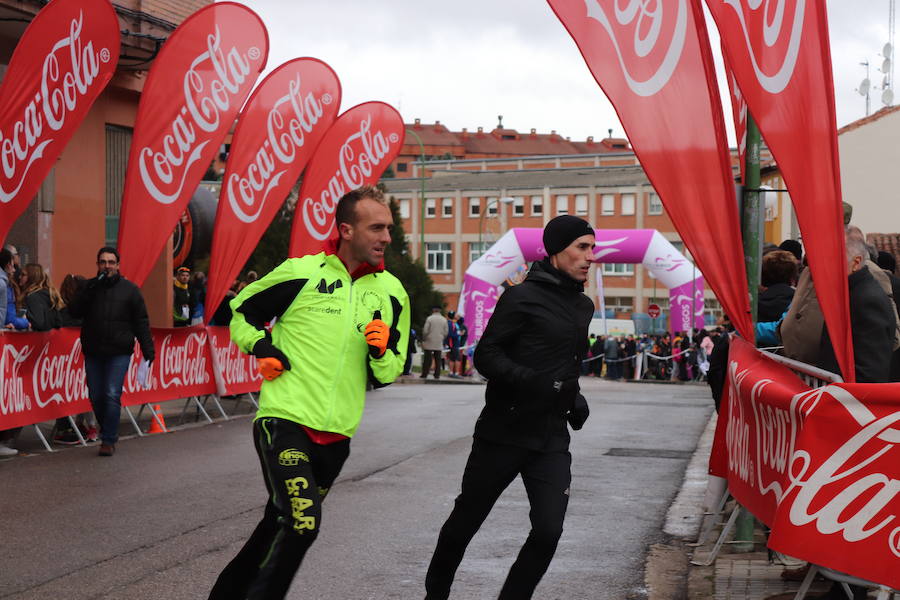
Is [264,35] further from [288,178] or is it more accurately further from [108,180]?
[108,180]

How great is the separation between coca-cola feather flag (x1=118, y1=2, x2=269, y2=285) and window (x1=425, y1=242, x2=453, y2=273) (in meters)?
81.5

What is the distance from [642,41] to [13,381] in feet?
24.0

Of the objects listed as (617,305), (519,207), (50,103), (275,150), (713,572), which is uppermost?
(519,207)

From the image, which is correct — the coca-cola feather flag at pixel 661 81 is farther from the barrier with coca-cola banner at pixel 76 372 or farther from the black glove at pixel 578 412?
the barrier with coca-cola banner at pixel 76 372

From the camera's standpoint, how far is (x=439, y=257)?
9700cm

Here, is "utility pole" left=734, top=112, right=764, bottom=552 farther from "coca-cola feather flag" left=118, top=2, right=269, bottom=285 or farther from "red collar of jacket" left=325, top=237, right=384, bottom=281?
"coca-cola feather flag" left=118, top=2, right=269, bottom=285

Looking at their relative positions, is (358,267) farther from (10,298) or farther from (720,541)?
(10,298)

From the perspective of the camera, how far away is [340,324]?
490 centimetres

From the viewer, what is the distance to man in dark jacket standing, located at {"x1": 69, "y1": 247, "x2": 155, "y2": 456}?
39.0 ft

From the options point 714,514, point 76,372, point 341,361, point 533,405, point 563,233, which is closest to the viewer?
point 341,361

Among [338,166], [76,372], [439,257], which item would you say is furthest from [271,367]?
[439,257]

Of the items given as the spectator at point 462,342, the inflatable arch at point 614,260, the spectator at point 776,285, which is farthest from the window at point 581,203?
the spectator at point 776,285

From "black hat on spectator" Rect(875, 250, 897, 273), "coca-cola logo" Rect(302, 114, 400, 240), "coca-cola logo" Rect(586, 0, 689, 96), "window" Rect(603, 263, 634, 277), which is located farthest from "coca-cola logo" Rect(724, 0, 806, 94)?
"window" Rect(603, 263, 634, 277)

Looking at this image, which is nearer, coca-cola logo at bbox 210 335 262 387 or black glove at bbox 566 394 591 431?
black glove at bbox 566 394 591 431
